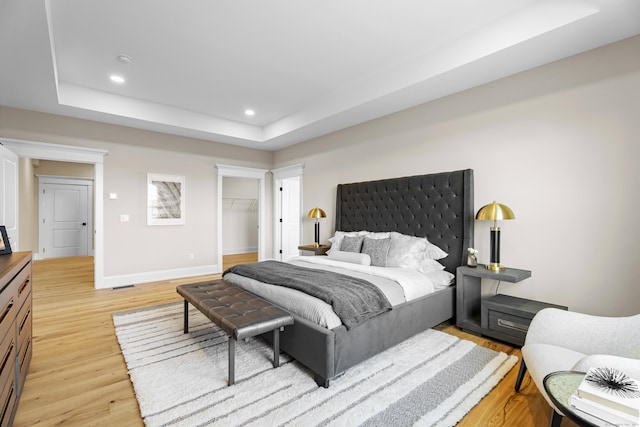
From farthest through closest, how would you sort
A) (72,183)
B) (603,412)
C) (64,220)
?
(72,183), (64,220), (603,412)

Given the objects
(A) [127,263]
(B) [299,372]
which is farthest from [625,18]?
(A) [127,263]

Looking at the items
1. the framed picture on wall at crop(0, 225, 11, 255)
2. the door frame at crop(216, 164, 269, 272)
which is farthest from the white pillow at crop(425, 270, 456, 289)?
the door frame at crop(216, 164, 269, 272)

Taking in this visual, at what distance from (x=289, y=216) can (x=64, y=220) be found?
6043mm

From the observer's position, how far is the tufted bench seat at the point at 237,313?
6.48ft

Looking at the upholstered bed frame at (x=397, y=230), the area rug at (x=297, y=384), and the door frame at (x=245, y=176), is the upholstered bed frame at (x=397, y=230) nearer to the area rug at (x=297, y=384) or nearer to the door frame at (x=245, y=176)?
the area rug at (x=297, y=384)

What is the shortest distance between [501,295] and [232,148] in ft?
16.9

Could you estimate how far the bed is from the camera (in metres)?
2.05

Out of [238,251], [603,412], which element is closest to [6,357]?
[603,412]

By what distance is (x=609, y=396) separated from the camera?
1.07m

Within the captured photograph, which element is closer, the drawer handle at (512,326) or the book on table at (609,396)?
the book on table at (609,396)

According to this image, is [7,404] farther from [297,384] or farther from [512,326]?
[512,326]

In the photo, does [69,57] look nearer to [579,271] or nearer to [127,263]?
[127,263]

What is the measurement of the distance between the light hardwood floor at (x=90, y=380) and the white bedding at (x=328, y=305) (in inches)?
27.4

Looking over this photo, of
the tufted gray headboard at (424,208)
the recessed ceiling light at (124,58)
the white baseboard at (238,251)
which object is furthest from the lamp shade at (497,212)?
the white baseboard at (238,251)
